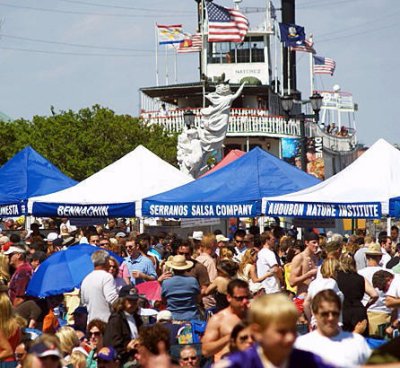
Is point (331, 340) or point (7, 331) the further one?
point (7, 331)

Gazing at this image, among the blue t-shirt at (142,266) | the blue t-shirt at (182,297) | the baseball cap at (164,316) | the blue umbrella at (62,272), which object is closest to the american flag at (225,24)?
the blue t-shirt at (142,266)

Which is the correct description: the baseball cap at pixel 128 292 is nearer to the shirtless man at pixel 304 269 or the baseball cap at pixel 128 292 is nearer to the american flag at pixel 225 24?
the shirtless man at pixel 304 269

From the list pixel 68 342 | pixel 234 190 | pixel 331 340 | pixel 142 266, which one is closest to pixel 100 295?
pixel 68 342

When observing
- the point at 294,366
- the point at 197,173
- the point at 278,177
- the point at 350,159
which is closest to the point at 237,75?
the point at 350,159

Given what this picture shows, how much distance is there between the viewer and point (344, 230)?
41.9m

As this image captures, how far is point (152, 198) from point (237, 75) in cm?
6063

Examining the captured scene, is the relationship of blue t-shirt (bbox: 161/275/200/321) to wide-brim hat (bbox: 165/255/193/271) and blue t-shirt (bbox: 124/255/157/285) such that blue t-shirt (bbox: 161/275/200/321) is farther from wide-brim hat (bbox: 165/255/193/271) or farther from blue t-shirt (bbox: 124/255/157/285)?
blue t-shirt (bbox: 124/255/157/285)

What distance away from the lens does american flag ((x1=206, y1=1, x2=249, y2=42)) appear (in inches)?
2352

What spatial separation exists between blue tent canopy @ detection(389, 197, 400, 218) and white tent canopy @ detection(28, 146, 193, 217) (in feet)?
19.1

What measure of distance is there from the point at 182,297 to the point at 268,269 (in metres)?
2.93

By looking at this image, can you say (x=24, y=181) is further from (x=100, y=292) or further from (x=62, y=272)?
(x=100, y=292)

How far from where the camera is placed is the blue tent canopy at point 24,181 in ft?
83.9

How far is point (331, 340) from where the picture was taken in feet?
25.6

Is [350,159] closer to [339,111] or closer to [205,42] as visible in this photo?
[205,42]
